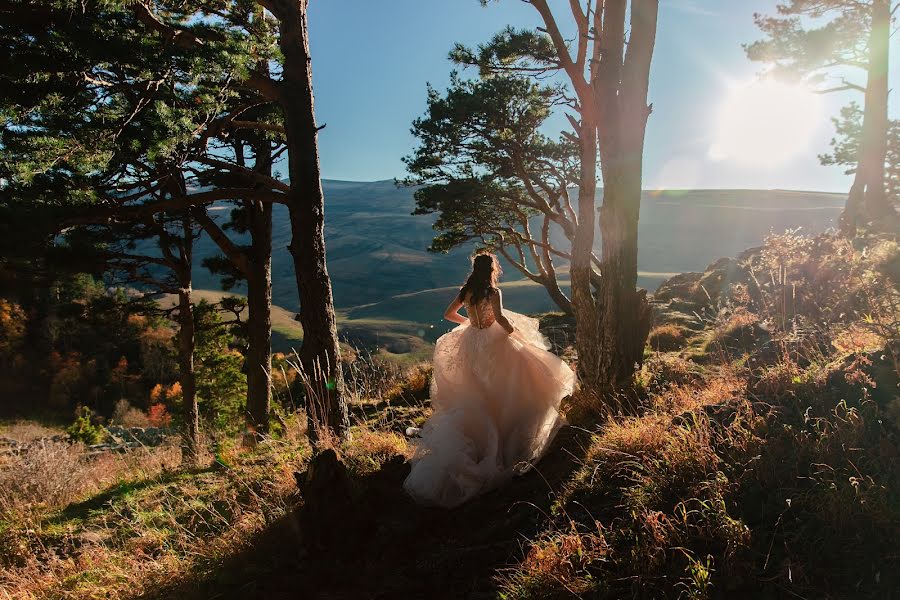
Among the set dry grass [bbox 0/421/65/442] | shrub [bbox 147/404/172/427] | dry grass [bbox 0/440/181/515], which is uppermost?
dry grass [bbox 0/440/181/515]

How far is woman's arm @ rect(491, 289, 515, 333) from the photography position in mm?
5457

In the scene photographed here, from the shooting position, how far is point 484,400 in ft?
17.0

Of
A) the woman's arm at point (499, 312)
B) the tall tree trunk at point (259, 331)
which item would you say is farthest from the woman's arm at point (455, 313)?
the tall tree trunk at point (259, 331)

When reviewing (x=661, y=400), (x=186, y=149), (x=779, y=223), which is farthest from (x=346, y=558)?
(x=779, y=223)

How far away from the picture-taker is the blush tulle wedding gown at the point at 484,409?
14.8ft

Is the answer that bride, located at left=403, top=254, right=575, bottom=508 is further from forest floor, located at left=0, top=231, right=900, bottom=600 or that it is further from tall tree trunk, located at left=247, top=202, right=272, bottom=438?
tall tree trunk, located at left=247, top=202, right=272, bottom=438

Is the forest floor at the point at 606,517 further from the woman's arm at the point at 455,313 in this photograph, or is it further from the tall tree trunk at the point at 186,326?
the tall tree trunk at the point at 186,326

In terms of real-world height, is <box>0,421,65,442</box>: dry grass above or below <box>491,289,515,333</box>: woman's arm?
below

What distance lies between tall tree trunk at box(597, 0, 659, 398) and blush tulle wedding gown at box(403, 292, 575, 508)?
1030 mm

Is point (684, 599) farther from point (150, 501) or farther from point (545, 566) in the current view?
point (150, 501)

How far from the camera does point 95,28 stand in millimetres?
5723

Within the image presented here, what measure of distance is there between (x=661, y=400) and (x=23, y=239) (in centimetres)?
775

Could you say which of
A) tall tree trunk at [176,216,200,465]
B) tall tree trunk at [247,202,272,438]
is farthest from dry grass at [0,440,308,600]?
tall tree trunk at [176,216,200,465]

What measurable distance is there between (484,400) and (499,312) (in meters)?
0.96
